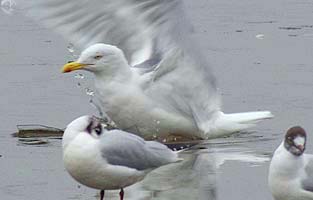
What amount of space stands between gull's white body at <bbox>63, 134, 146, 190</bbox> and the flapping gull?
178cm

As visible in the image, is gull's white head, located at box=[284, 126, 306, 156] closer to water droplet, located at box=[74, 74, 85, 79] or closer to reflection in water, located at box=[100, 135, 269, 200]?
reflection in water, located at box=[100, 135, 269, 200]

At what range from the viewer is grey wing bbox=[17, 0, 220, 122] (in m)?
9.39

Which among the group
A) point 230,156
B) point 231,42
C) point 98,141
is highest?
point 98,141

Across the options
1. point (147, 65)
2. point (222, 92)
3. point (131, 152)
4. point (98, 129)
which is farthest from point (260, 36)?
point (98, 129)

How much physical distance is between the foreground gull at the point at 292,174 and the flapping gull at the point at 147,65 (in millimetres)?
2169

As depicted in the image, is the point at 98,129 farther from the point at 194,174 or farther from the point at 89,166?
the point at 194,174

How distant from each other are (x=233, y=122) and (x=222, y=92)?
1113 millimetres

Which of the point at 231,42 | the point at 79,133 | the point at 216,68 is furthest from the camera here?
the point at 231,42

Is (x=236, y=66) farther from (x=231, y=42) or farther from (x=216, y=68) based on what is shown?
(x=231, y=42)

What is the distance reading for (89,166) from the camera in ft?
23.7

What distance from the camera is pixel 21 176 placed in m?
8.09

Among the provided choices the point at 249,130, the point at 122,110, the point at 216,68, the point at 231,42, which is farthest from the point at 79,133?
the point at 231,42

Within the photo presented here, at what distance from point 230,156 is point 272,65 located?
318cm

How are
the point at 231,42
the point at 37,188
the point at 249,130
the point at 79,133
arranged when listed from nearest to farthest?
the point at 79,133
the point at 37,188
the point at 249,130
the point at 231,42
